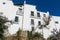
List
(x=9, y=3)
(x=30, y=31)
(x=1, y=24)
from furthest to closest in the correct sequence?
(x=9, y=3) → (x=30, y=31) → (x=1, y=24)

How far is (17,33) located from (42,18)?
38.3 feet

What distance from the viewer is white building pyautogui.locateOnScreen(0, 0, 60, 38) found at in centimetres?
4997

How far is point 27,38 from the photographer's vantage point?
46500mm

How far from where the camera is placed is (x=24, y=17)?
169ft

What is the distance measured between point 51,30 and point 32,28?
6691 mm

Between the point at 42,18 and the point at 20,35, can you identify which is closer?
the point at 20,35

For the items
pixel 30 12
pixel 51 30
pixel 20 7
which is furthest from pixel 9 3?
pixel 51 30

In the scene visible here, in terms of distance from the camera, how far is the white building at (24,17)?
1968 inches

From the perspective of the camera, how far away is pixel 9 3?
52.6 meters

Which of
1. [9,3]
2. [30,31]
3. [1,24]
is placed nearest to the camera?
[1,24]

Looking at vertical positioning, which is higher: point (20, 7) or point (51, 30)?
point (20, 7)

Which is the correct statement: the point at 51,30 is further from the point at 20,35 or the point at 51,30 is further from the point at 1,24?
the point at 1,24

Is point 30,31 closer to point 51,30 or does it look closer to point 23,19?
point 23,19

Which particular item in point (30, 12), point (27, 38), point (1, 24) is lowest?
point (27, 38)
